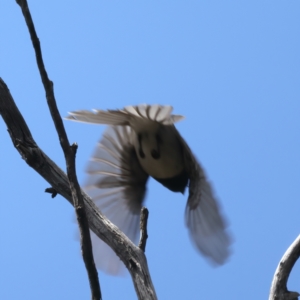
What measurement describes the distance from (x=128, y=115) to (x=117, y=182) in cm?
28

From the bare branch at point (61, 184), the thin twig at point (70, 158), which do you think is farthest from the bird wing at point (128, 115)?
the thin twig at point (70, 158)

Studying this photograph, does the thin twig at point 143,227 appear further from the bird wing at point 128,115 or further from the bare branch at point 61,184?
the bird wing at point 128,115

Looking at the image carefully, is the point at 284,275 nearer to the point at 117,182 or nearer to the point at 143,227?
the point at 143,227

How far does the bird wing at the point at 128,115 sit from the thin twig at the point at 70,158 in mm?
397

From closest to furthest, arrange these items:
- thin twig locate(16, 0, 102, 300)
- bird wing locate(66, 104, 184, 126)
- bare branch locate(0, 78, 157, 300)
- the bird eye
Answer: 1. thin twig locate(16, 0, 102, 300)
2. bare branch locate(0, 78, 157, 300)
3. bird wing locate(66, 104, 184, 126)
4. the bird eye

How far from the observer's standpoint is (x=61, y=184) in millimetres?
1429

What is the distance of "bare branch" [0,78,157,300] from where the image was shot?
1.38 metres

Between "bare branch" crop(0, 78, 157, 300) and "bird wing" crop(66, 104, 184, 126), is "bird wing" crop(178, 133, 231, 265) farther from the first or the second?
"bare branch" crop(0, 78, 157, 300)

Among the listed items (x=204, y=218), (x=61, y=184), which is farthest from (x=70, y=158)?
(x=204, y=218)

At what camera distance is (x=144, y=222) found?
55.0 inches

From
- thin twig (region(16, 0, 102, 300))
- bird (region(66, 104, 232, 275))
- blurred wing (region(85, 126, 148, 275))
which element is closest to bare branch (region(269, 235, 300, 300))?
bird (region(66, 104, 232, 275))

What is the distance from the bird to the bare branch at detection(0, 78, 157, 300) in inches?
10.4

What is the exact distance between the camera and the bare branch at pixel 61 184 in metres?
1.38

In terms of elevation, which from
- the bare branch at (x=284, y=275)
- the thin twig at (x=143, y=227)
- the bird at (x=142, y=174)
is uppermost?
the bird at (x=142, y=174)
